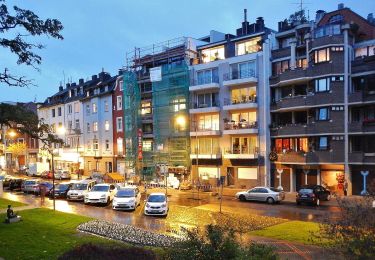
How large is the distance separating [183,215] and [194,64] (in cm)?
2563

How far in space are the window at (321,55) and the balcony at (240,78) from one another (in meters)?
6.84

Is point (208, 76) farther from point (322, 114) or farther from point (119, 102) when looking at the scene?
point (119, 102)

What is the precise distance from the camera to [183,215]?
88.1 feet

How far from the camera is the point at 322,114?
3672 centimetres

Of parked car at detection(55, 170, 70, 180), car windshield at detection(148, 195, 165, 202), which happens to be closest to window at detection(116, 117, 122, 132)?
parked car at detection(55, 170, 70, 180)

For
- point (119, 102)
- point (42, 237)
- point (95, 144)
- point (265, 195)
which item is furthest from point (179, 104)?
point (42, 237)

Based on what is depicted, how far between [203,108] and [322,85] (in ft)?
46.3

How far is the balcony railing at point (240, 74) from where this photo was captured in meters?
42.3

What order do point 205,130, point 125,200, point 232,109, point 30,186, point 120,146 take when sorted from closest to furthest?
point 125,200 → point 30,186 → point 232,109 → point 205,130 → point 120,146

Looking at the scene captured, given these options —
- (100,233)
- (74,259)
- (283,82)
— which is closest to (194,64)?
(283,82)

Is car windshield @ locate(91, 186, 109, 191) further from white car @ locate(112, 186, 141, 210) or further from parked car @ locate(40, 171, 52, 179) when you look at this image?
parked car @ locate(40, 171, 52, 179)

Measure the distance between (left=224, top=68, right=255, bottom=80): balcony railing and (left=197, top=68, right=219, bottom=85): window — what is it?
4.82 feet

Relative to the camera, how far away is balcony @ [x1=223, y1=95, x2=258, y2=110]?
137ft

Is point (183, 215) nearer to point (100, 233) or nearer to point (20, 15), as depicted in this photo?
point (100, 233)
